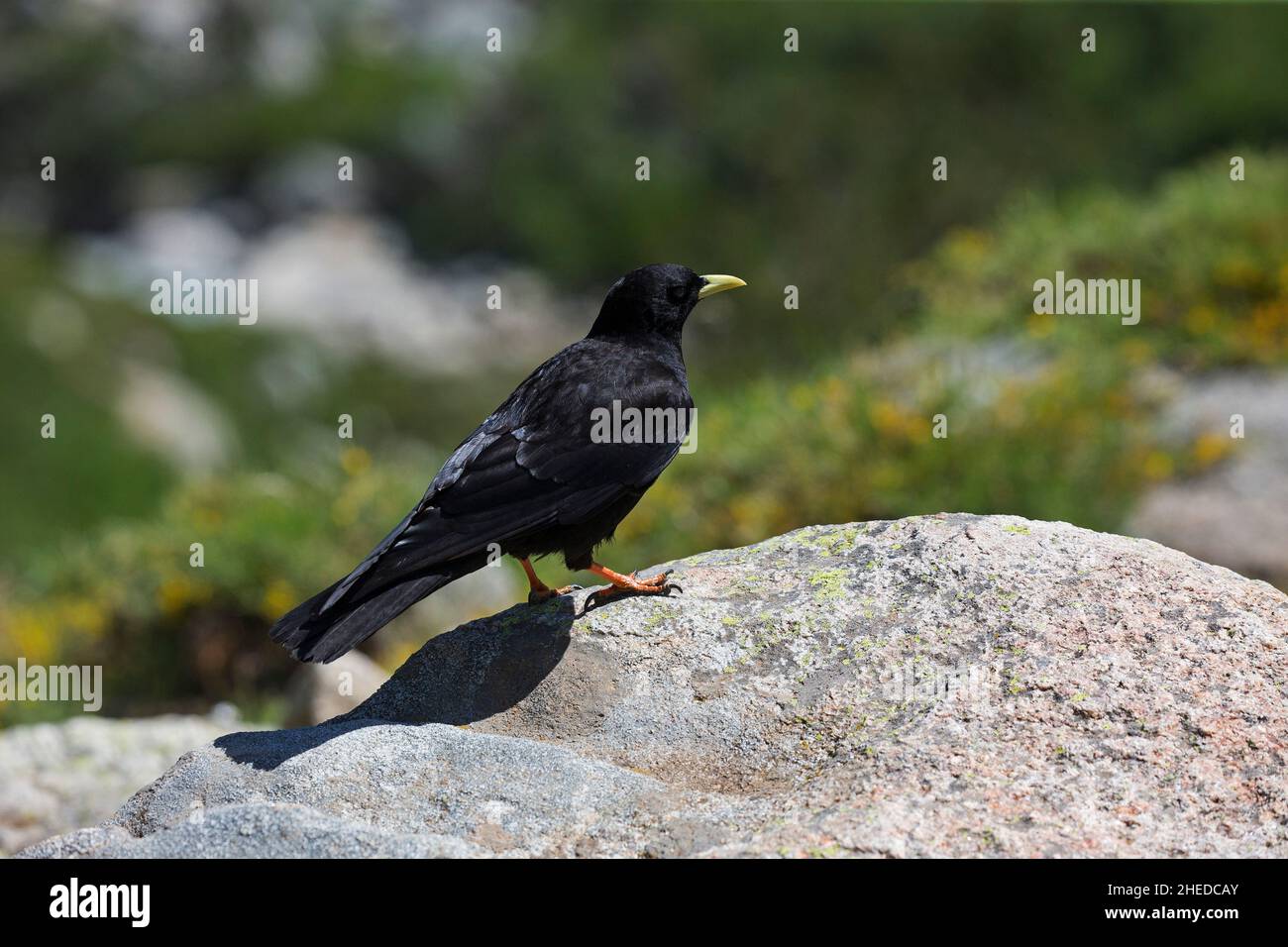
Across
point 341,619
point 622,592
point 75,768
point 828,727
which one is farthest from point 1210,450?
point 75,768

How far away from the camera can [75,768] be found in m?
6.83

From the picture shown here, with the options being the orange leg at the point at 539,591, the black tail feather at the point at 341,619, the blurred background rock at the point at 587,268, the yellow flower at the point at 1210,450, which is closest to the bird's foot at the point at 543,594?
the orange leg at the point at 539,591

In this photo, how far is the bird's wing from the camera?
4242mm

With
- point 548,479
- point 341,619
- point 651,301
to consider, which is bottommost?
point 341,619

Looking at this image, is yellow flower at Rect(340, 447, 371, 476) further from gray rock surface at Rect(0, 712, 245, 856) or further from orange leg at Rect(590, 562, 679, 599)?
orange leg at Rect(590, 562, 679, 599)

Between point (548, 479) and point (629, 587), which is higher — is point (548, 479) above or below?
above

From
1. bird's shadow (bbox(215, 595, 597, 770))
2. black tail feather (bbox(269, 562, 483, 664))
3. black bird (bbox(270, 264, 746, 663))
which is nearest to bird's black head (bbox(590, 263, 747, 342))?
black bird (bbox(270, 264, 746, 663))

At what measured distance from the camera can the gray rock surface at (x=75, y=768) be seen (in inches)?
259

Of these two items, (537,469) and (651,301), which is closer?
(537,469)

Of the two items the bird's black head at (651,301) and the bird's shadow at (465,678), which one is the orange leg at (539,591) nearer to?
the bird's shadow at (465,678)

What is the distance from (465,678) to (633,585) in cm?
64

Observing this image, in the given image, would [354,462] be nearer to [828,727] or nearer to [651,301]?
[651,301]
